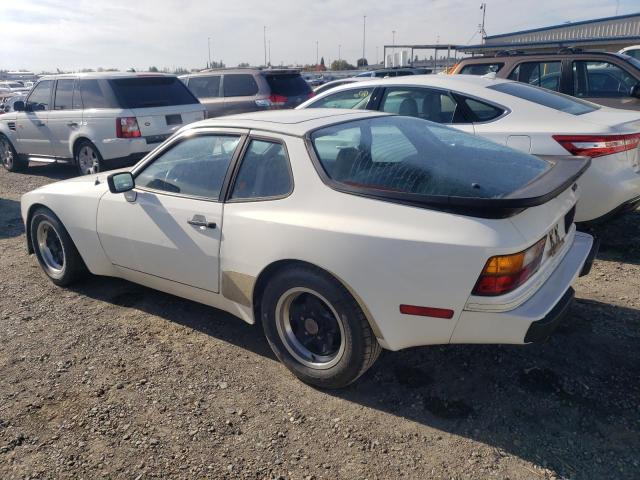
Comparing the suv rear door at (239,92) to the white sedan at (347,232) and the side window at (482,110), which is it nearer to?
the side window at (482,110)

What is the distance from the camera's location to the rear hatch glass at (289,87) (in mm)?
10727

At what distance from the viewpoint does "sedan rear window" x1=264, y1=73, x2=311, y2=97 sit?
35.2ft

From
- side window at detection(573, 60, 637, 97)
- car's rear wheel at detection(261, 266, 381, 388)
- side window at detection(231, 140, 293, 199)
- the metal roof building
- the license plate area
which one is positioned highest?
the metal roof building

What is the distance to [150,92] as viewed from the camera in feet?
26.9

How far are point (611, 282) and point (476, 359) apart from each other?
1670 millimetres

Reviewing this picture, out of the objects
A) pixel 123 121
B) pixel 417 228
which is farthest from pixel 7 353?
pixel 123 121

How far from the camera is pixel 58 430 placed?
273 cm

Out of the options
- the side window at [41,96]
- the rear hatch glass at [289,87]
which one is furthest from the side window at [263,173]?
the rear hatch glass at [289,87]

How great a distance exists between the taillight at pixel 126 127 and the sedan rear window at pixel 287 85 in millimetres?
3640

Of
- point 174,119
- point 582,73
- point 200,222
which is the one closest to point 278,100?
point 174,119

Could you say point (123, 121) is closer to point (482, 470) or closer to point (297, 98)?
point (297, 98)

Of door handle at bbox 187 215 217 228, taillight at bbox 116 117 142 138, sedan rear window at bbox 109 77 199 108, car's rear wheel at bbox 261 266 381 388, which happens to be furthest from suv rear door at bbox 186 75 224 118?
car's rear wheel at bbox 261 266 381 388

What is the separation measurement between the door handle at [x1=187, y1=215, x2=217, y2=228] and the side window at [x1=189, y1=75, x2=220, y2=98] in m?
8.54

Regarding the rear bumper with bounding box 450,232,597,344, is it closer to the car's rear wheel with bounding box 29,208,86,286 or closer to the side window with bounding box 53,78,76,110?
the car's rear wheel with bounding box 29,208,86,286
